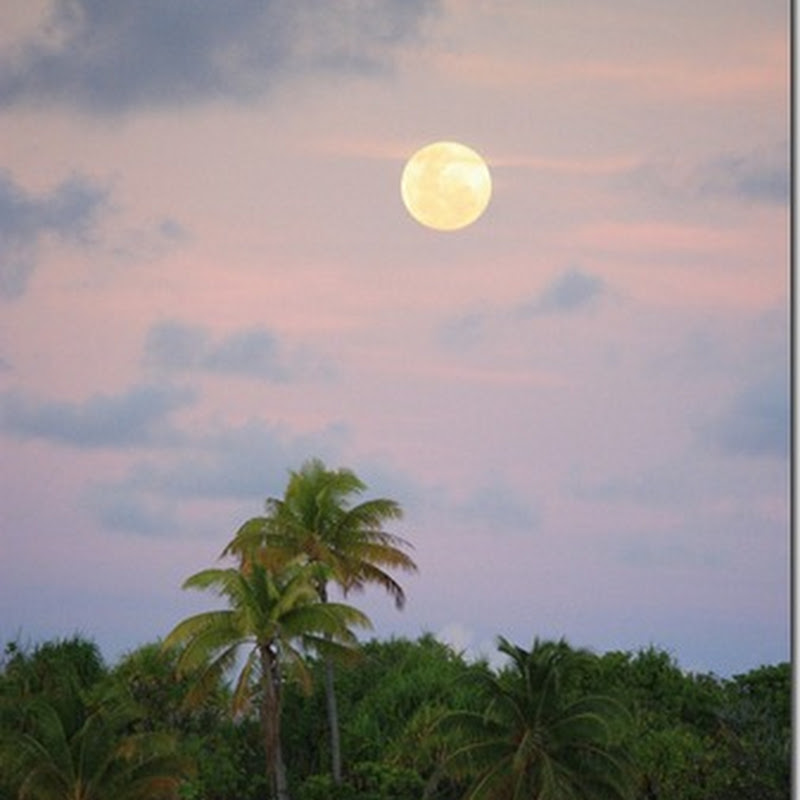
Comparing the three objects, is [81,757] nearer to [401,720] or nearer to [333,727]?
[333,727]

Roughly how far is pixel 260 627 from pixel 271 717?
1.52 m

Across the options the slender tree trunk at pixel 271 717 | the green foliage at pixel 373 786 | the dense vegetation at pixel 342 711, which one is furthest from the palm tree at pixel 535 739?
the green foliage at pixel 373 786

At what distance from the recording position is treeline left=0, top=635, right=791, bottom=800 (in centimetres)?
2844

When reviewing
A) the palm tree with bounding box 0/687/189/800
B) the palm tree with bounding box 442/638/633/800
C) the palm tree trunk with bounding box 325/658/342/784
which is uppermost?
the palm tree trunk with bounding box 325/658/342/784

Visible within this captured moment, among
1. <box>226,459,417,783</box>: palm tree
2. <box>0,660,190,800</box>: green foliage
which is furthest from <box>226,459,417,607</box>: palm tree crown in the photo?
<box>0,660,190,800</box>: green foliage

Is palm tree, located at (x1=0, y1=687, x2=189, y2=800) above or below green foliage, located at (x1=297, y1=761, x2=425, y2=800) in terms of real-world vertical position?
below

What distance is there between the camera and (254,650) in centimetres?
3222

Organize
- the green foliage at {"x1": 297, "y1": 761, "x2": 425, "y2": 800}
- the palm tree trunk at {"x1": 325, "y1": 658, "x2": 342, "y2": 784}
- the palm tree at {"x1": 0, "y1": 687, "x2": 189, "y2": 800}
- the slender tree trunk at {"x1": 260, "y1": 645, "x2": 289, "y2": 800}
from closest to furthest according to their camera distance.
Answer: the palm tree at {"x1": 0, "y1": 687, "x2": 189, "y2": 800}
the slender tree trunk at {"x1": 260, "y1": 645, "x2": 289, "y2": 800}
the green foliage at {"x1": 297, "y1": 761, "x2": 425, "y2": 800}
the palm tree trunk at {"x1": 325, "y1": 658, "x2": 342, "y2": 784}

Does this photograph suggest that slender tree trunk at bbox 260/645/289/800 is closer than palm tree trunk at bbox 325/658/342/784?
Yes

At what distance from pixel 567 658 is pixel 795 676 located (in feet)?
73.6

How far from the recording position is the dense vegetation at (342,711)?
2731 centimetres

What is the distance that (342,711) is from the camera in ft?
125

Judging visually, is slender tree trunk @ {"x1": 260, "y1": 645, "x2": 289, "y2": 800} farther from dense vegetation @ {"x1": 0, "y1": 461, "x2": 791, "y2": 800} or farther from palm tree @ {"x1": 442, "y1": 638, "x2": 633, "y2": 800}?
palm tree @ {"x1": 442, "y1": 638, "x2": 633, "y2": 800}

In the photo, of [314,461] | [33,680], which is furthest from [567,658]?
[33,680]
